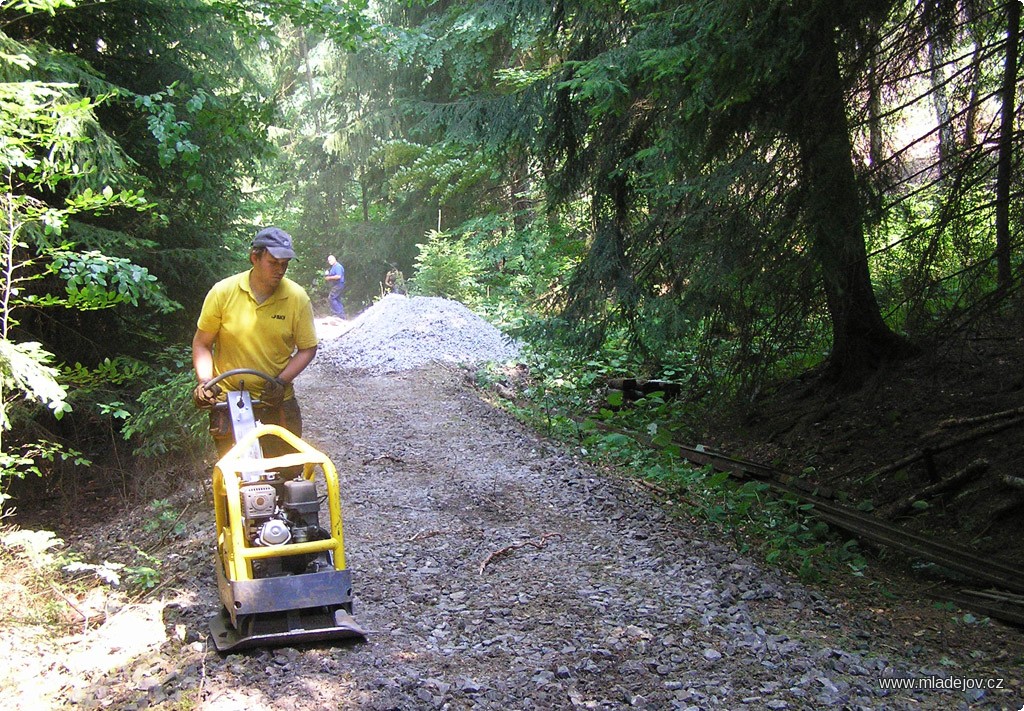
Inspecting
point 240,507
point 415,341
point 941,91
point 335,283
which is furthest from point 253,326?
point 335,283

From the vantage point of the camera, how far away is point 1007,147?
6059 mm

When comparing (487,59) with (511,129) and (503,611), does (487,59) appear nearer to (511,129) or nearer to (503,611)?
(511,129)

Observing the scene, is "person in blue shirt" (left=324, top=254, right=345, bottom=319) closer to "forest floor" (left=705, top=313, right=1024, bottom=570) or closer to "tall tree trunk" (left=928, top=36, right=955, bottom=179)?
"forest floor" (left=705, top=313, right=1024, bottom=570)

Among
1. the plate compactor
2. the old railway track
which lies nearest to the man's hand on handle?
the plate compactor

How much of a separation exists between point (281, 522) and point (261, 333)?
1.40 meters

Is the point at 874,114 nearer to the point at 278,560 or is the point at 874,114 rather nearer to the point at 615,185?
the point at 615,185

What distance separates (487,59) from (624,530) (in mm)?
14773

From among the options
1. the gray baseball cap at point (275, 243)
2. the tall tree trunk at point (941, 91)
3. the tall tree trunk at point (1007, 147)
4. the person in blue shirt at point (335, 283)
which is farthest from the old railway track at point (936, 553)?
the person in blue shirt at point (335, 283)

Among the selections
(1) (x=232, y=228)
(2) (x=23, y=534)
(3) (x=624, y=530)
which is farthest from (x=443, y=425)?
(2) (x=23, y=534)

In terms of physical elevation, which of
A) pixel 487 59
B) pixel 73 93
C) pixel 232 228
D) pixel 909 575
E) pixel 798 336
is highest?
pixel 487 59

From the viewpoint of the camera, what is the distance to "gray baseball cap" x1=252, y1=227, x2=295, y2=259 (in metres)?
5.00

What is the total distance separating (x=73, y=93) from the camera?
7668mm

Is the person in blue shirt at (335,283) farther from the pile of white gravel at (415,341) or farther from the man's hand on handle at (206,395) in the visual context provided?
the man's hand on handle at (206,395)

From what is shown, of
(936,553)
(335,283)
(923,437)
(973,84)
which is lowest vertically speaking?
(936,553)
